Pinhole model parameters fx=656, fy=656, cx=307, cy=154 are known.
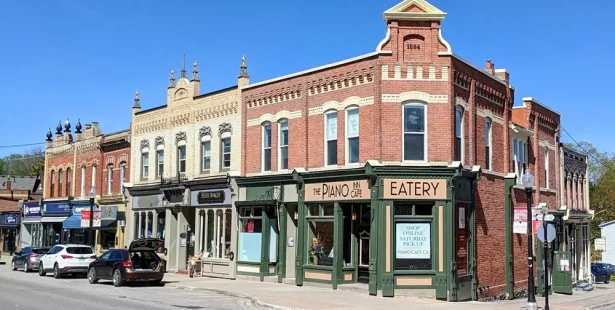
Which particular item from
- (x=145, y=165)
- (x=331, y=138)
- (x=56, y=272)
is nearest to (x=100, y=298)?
(x=331, y=138)

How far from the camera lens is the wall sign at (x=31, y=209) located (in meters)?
48.3

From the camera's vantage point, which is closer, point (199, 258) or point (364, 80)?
point (364, 80)

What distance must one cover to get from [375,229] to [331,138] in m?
4.23

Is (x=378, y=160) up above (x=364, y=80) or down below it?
below

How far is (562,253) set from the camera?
2986 centimetres

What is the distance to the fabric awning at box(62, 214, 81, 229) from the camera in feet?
137

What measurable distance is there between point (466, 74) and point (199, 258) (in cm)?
1458

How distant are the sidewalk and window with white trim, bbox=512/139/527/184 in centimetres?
550

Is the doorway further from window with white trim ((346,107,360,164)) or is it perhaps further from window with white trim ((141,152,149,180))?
window with white trim ((141,152,149,180))

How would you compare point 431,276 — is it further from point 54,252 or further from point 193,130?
point 54,252

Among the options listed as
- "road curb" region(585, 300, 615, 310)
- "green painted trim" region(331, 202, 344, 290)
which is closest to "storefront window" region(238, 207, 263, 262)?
"green painted trim" region(331, 202, 344, 290)

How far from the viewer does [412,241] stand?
70.7 ft

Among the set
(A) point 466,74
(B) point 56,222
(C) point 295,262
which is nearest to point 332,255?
(C) point 295,262

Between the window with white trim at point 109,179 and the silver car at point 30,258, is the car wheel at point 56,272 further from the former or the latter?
the window with white trim at point 109,179
